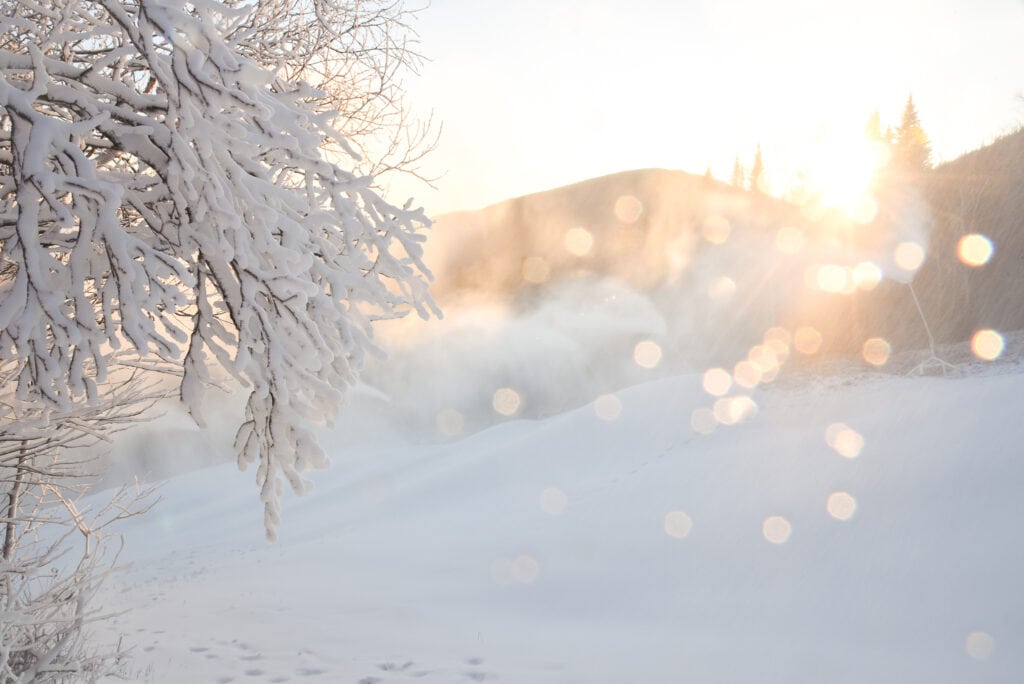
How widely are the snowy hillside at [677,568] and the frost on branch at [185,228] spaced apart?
11.5 ft

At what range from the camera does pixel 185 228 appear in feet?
9.64

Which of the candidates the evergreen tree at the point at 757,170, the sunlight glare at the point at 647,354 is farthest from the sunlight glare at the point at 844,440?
the evergreen tree at the point at 757,170

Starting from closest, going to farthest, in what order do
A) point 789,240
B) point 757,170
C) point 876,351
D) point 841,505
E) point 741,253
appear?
1. point 841,505
2. point 876,351
3. point 789,240
4. point 741,253
5. point 757,170

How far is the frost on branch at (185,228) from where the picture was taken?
2564 mm

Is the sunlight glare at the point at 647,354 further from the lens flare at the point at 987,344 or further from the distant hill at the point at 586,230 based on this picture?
the lens flare at the point at 987,344

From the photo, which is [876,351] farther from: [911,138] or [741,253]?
[911,138]

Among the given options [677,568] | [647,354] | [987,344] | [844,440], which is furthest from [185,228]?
[647,354]

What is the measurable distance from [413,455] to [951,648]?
19077 millimetres

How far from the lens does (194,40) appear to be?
8.91 ft

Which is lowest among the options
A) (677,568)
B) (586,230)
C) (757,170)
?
(677,568)

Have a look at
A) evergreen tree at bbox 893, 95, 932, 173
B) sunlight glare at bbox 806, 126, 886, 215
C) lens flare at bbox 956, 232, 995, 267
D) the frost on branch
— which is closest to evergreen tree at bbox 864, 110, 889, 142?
evergreen tree at bbox 893, 95, 932, 173

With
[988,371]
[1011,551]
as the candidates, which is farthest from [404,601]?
[988,371]

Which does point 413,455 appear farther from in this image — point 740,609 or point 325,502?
point 740,609

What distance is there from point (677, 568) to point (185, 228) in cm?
769
